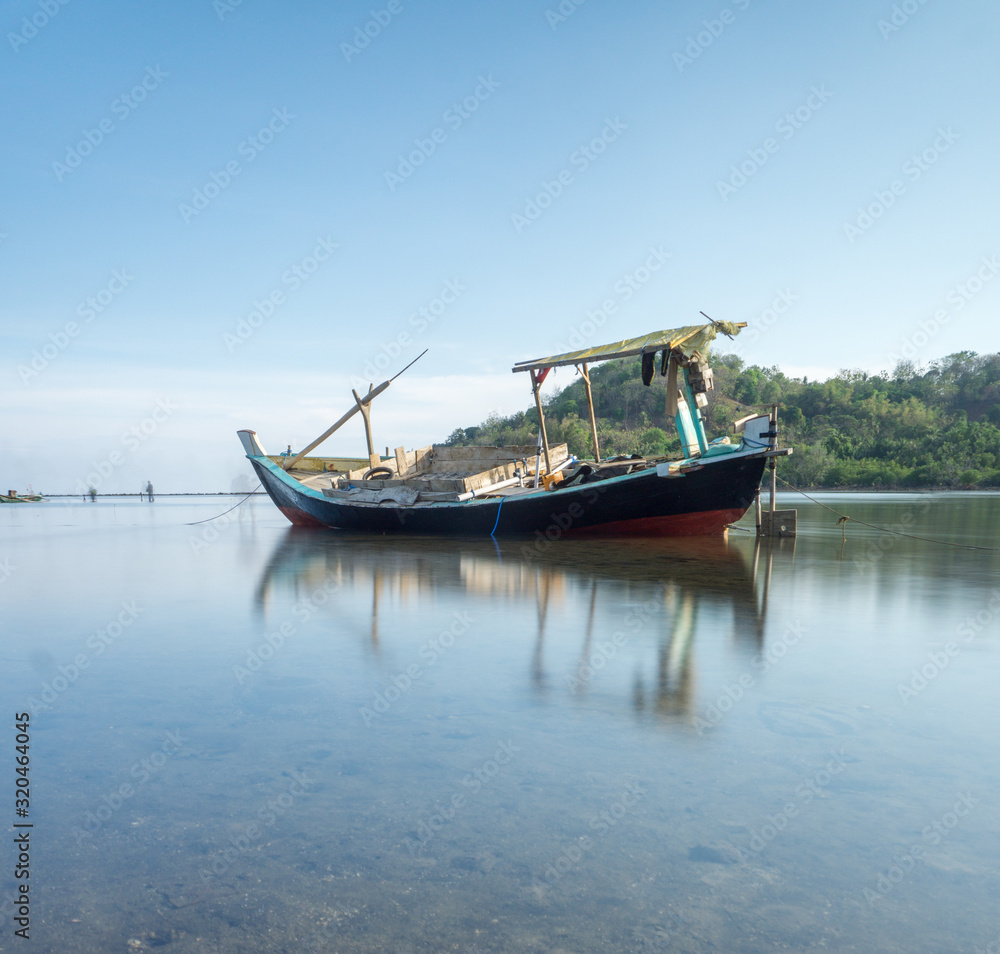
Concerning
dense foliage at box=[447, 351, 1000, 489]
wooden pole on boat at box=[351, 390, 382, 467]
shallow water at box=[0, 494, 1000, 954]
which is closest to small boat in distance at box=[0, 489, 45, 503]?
dense foliage at box=[447, 351, 1000, 489]

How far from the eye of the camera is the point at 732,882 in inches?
114

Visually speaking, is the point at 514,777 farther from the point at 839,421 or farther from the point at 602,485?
the point at 839,421

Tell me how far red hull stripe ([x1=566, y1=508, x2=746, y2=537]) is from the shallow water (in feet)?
27.1

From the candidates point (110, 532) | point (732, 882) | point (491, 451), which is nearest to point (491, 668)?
point (732, 882)

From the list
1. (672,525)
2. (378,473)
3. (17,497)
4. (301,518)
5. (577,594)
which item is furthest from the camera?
(17,497)

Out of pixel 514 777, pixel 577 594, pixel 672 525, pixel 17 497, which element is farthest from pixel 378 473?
pixel 17 497

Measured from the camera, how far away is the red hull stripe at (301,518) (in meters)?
24.8

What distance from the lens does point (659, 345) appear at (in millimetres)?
16000

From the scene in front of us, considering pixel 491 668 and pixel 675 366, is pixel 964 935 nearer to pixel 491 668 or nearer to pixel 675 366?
pixel 491 668

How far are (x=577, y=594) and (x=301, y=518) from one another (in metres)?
18.0

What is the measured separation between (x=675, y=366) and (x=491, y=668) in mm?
11375

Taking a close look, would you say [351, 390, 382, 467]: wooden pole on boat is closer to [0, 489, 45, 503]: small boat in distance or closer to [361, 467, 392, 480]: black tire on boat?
[361, 467, 392, 480]: black tire on boat

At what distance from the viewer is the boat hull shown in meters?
16.4

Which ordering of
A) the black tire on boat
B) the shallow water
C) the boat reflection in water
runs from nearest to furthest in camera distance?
the shallow water, the boat reflection in water, the black tire on boat
